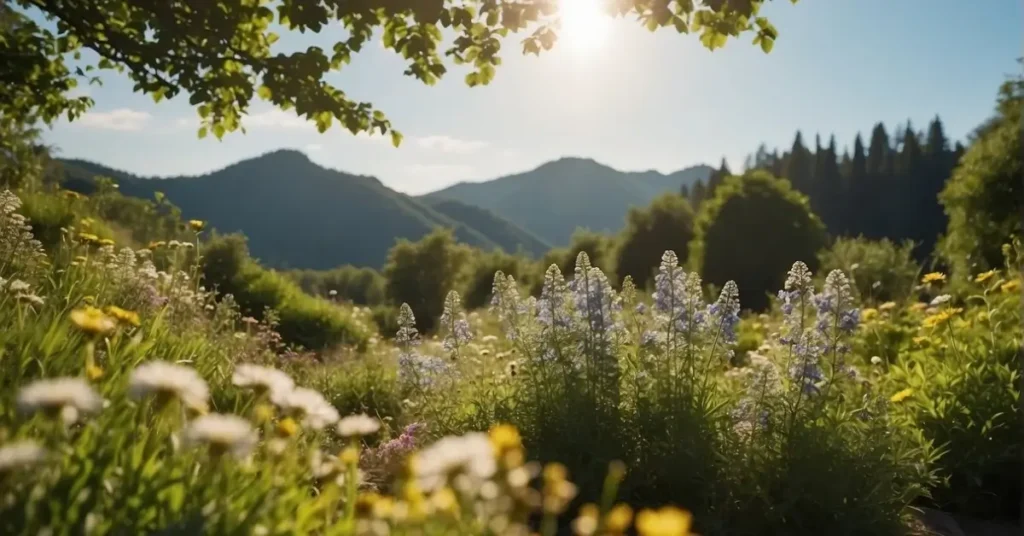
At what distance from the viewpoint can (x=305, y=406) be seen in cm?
Answer: 169

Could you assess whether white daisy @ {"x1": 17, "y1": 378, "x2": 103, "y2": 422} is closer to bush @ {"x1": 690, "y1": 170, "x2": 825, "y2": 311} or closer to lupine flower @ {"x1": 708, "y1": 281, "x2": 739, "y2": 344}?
lupine flower @ {"x1": 708, "y1": 281, "x2": 739, "y2": 344}

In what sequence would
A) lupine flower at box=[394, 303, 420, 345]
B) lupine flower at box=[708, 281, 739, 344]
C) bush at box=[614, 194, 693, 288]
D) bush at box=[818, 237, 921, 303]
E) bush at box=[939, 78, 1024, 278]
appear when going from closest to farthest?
lupine flower at box=[708, 281, 739, 344] < lupine flower at box=[394, 303, 420, 345] < bush at box=[939, 78, 1024, 278] < bush at box=[818, 237, 921, 303] < bush at box=[614, 194, 693, 288]

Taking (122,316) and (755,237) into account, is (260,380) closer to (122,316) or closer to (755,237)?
(122,316)

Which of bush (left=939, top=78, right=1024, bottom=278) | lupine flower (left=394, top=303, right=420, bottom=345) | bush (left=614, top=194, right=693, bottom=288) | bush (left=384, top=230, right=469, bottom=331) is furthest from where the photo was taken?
bush (left=614, top=194, right=693, bottom=288)

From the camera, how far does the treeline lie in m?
82.2

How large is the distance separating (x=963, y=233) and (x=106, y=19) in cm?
1138

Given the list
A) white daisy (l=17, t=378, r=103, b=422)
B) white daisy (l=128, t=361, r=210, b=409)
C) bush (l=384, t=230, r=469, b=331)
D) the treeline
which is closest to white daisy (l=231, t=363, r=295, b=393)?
white daisy (l=128, t=361, r=210, b=409)

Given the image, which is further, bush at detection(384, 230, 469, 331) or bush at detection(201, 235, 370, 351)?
bush at detection(384, 230, 469, 331)

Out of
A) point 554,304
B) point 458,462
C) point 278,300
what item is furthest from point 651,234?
point 458,462

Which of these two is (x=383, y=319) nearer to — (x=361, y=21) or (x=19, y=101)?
(x=19, y=101)

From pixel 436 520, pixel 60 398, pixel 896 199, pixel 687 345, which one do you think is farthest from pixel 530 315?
pixel 896 199

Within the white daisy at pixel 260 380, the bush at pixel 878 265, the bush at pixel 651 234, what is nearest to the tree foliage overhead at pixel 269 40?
the white daisy at pixel 260 380

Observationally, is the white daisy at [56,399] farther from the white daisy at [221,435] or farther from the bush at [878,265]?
the bush at [878,265]

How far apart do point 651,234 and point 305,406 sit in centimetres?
3755
